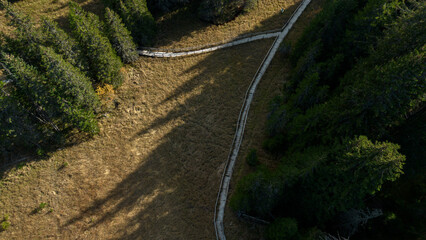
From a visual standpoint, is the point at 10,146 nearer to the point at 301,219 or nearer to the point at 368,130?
the point at 301,219

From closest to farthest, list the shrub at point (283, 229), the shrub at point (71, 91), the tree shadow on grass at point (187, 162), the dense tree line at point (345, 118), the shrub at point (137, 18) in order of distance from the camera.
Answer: the dense tree line at point (345, 118), the shrub at point (283, 229), the shrub at point (71, 91), the tree shadow on grass at point (187, 162), the shrub at point (137, 18)

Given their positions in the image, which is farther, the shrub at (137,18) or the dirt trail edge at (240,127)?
the shrub at (137,18)

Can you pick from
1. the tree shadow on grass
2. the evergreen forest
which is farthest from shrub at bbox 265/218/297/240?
the tree shadow on grass

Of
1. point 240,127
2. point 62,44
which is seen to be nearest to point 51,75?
point 62,44

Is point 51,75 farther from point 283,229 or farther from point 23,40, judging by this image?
point 283,229

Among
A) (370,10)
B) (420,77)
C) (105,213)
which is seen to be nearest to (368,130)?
(420,77)

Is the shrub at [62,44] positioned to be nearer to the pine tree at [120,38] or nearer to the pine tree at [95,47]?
the pine tree at [95,47]

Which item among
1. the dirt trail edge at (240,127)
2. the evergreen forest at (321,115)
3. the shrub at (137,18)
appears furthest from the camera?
the shrub at (137,18)

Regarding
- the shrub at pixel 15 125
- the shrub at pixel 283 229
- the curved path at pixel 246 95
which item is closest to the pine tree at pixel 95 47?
the curved path at pixel 246 95
